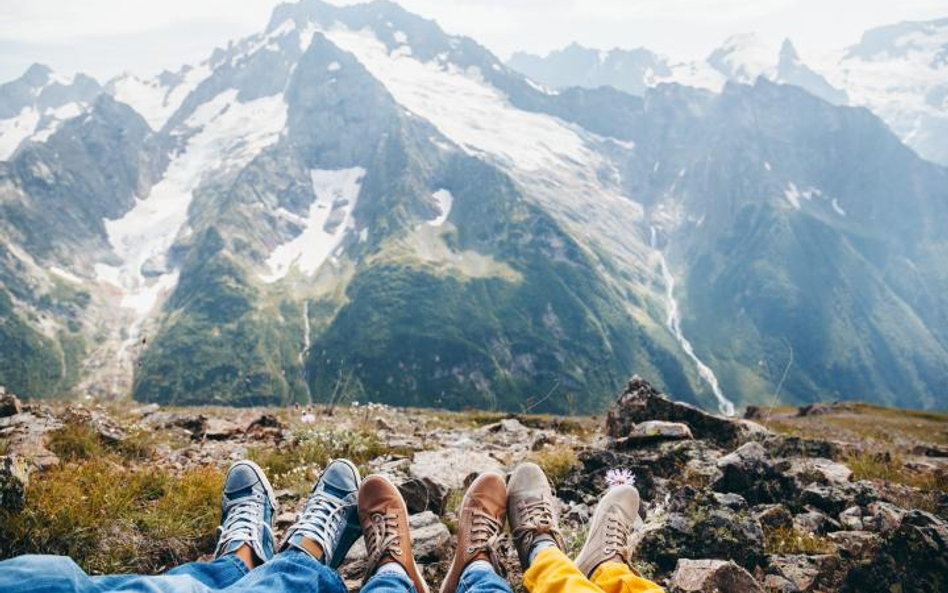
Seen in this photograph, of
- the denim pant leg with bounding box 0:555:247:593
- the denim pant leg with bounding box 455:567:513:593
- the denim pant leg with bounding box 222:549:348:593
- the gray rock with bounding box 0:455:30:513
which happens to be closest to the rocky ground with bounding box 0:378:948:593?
the gray rock with bounding box 0:455:30:513

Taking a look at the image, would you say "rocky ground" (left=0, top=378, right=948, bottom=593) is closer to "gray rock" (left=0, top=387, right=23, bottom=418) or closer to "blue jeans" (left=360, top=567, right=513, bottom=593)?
"gray rock" (left=0, top=387, right=23, bottom=418)

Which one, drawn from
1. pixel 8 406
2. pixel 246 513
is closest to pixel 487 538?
pixel 246 513

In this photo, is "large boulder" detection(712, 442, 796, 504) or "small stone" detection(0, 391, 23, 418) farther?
"small stone" detection(0, 391, 23, 418)

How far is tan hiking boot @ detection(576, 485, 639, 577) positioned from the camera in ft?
18.2

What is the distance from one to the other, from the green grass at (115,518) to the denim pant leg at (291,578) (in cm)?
158

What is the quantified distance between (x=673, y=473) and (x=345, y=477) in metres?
5.03

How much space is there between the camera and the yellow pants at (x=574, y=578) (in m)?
4.61

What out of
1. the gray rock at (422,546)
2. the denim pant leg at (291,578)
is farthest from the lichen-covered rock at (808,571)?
the denim pant leg at (291,578)

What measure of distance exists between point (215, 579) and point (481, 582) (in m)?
2.23

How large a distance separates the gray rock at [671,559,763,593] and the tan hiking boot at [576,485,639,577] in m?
0.55

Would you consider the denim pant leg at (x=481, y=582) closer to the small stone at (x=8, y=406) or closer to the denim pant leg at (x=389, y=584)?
the denim pant leg at (x=389, y=584)

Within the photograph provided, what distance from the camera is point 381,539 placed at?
5.68 m

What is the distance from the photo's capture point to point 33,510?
17.5 feet

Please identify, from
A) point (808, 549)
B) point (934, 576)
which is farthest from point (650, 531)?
point (934, 576)
